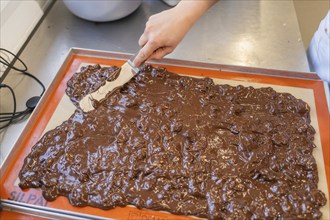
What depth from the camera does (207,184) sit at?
1.06 meters

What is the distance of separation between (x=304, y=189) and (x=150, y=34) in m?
0.79

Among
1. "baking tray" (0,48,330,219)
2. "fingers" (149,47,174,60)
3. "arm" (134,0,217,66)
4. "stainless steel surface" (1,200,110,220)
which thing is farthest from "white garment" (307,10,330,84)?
"stainless steel surface" (1,200,110,220)

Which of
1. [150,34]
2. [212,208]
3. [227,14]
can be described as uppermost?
[150,34]

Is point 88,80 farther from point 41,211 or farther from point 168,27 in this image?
point 41,211

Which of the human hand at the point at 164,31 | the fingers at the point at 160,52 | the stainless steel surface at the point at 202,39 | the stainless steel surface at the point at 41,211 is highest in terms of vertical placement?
the human hand at the point at 164,31

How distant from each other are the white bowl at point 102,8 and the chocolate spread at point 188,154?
1.65ft

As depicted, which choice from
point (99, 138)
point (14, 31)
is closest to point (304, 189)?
point (99, 138)

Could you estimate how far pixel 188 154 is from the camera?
1.12 m

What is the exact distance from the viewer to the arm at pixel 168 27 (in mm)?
1232

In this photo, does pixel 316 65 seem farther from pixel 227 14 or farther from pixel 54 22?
pixel 54 22

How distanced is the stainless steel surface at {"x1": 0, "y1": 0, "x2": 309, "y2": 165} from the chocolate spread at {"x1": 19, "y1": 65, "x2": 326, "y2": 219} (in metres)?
0.29

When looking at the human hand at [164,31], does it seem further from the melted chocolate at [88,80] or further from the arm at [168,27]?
the melted chocolate at [88,80]

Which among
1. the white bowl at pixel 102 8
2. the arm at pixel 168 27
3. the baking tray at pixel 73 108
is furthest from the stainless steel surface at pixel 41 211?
the white bowl at pixel 102 8

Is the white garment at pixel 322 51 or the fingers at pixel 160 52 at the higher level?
the fingers at pixel 160 52
